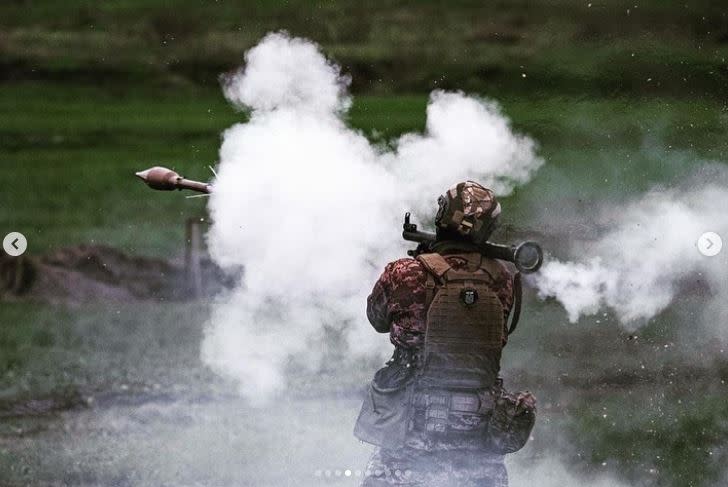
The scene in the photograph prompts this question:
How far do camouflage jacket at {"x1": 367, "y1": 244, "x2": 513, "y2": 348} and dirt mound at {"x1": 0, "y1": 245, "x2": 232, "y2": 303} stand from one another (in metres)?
3.68

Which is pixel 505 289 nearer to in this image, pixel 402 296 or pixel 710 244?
pixel 402 296

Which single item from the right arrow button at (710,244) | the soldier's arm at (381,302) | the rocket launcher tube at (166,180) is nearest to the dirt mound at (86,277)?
the rocket launcher tube at (166,180)

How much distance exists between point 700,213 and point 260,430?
2970 mm

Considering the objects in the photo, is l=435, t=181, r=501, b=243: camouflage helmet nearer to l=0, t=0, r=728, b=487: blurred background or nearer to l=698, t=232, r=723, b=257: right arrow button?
l=0, t=0, r=728, b=487: blurred background

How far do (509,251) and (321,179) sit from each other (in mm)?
1611

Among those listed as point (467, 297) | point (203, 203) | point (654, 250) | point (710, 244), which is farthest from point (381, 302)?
point (203, 203)

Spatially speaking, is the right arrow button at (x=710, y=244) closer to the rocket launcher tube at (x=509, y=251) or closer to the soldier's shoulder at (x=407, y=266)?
the rocket launcher tube at (x=509, y=251)

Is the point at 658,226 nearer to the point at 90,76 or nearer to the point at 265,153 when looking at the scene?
the point at 265,153

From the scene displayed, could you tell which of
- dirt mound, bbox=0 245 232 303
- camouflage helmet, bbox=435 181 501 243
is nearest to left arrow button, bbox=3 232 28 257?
dirt mound, bbox=0 245 232 303

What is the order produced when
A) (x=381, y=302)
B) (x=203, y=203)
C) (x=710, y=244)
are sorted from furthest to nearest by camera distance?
(x=203, y=203) < (x=710, y=244) < (x=381, y=302)

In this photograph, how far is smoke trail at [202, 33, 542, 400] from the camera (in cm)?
618

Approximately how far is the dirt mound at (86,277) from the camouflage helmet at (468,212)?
3868 millimetres

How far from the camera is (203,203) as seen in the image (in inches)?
351

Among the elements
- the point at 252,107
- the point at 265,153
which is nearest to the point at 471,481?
the point at 265,153
